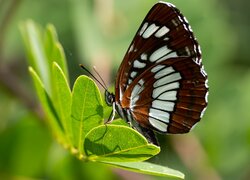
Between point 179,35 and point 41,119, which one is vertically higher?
point 179,35

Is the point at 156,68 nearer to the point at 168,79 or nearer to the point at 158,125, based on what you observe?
the point at 168,79

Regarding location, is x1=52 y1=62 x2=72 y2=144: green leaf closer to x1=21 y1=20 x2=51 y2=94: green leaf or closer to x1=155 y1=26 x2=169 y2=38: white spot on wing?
x1=21 y1=20 x2=51 y2=94: green leaf

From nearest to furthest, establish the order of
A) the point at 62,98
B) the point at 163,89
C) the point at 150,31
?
the point at 62,98 < the point at 150,31 < the point at 163,89

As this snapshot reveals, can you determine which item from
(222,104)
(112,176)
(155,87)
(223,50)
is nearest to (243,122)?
(222,104)

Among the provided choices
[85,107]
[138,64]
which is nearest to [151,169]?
[85,107]

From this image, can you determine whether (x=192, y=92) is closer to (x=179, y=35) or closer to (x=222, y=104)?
(x=179, y=35)

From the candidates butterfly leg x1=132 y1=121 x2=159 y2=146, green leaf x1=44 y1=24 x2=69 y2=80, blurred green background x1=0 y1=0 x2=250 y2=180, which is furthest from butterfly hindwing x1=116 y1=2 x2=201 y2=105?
blurred green background x1=0 y1=0 x2=250 y2=180

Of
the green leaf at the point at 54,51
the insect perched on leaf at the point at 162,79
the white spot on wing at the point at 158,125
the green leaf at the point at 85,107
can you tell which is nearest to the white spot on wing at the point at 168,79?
the insect perched on leaf at the point at 162,79
